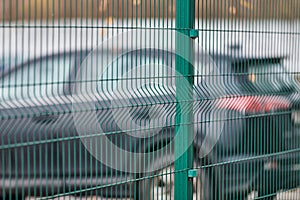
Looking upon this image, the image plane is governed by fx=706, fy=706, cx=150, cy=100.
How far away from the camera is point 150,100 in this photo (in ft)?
15.9

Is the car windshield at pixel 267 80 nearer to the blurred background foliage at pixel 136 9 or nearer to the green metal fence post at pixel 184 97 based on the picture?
the blurred background foliage at pixel 136 9

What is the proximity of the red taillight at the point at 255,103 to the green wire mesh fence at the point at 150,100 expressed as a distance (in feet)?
0.04

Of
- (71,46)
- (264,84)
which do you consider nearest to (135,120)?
(71,46)

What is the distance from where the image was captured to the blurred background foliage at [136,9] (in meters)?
4.14

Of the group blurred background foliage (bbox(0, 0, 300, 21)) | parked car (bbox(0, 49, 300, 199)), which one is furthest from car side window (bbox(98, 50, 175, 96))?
blurred background foliage (bbox(0, 0, 300, 21))

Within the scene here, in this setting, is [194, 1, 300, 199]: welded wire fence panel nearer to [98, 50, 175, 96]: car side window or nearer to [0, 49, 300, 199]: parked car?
[0, 49, 300, 199]: parked car

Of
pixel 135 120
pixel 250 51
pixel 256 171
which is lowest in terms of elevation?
A: pixel 256 171

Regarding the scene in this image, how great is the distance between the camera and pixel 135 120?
15.7ft

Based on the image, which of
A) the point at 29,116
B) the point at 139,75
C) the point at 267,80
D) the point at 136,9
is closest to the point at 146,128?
the point at 139,75

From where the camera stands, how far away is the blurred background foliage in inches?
163

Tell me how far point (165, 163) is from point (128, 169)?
383 mm

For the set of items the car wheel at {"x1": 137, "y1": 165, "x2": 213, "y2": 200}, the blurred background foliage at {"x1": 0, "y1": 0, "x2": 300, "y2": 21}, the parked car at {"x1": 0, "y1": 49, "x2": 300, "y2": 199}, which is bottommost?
the car wheel at {"x1": 137, "y1": 165, "x2": 213, "y2": 200}

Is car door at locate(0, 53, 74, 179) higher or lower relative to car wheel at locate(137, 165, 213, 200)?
higher

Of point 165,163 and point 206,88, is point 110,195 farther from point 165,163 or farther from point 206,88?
point 206,88
